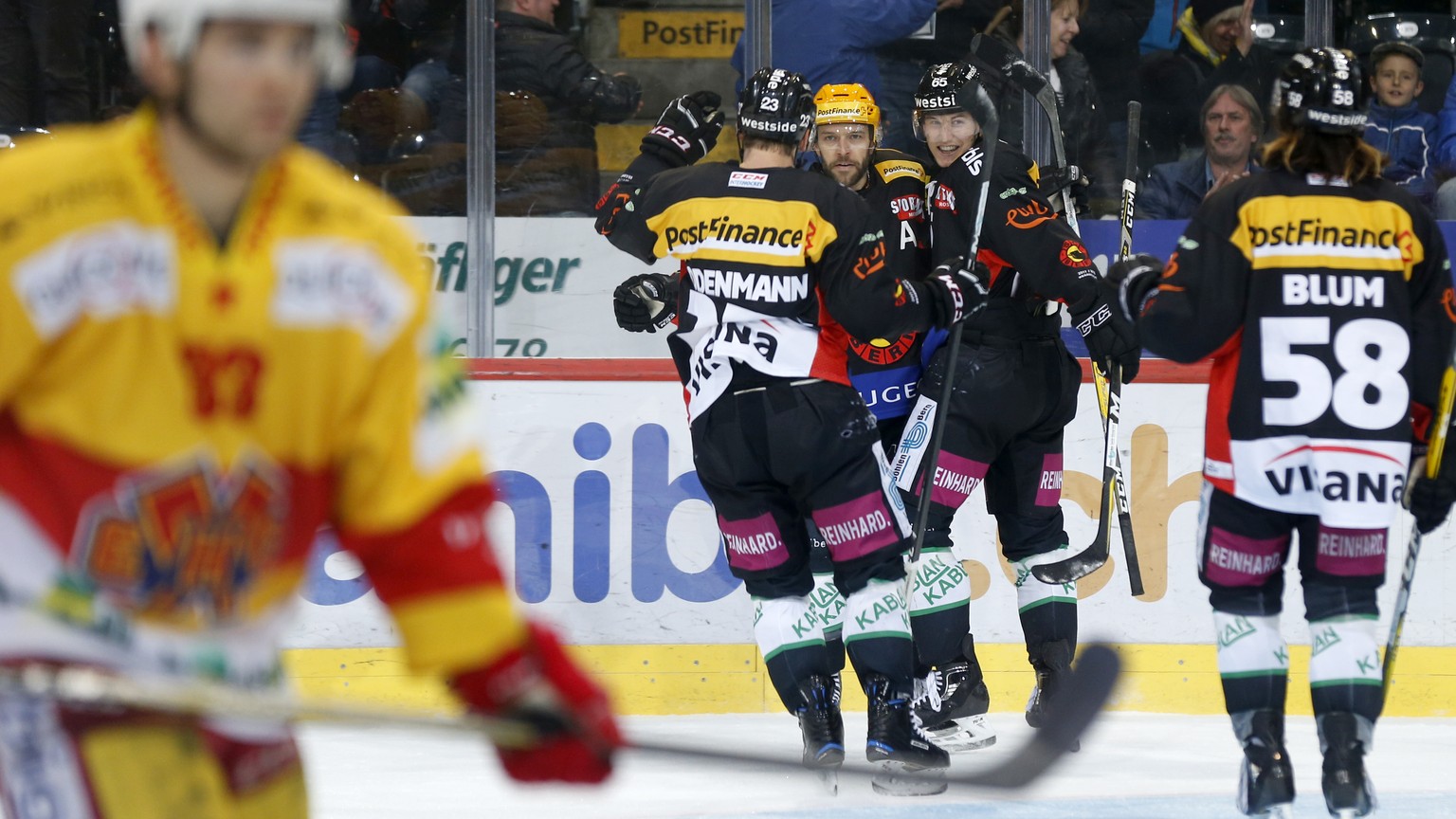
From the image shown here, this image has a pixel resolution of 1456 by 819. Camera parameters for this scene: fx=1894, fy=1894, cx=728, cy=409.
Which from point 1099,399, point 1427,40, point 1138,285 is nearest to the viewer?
point 1138,285

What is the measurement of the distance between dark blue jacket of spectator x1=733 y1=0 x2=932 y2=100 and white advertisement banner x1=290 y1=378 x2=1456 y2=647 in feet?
3.74

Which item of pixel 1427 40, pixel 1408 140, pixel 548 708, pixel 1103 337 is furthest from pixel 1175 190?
pixel 548 708

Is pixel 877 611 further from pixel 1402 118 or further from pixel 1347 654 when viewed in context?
pixel 1402 118

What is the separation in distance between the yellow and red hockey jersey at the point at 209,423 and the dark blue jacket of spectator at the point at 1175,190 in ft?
14.8

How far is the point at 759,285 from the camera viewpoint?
13.0 ft

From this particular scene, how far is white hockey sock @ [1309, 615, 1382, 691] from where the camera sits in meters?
3.24

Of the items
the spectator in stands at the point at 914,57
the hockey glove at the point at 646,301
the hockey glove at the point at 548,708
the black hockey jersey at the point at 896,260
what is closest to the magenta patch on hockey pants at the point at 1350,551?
the black hockey jersey at the point at 896,260

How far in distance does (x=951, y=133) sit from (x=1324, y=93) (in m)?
1.44

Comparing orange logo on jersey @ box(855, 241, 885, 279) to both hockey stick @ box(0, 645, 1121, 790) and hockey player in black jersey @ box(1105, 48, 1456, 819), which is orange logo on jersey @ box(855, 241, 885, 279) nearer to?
hockey player in black jersey @ box(1105, 48, 1456, 819)

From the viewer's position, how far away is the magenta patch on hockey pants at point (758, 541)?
4.05 metres

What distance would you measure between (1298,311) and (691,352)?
1383 mm

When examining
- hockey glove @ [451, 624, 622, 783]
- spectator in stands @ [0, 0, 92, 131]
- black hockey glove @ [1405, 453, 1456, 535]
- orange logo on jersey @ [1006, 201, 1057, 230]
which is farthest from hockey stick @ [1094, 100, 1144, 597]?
hockey glove @ [451, 624, 622, 783]

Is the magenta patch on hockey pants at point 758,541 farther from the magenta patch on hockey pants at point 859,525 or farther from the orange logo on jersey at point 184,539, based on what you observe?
the orange logo on jersey at point 184,539

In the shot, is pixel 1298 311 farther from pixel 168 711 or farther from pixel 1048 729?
pixel 168 711
